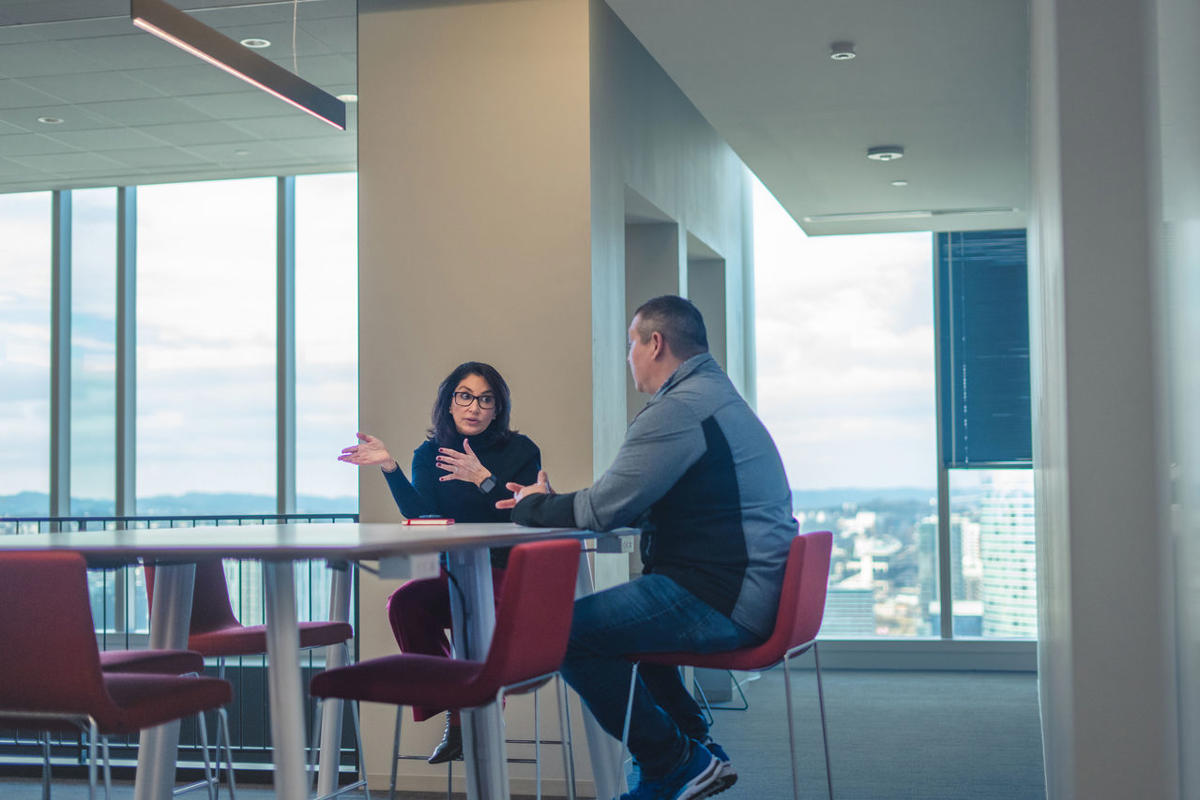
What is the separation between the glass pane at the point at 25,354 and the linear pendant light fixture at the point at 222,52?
17.2 feet

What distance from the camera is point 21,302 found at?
878 centimetres

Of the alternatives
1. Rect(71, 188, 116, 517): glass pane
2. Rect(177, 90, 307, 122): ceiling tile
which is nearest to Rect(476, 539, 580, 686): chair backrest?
Rect(177, 90, 307, 122): ceiling tile

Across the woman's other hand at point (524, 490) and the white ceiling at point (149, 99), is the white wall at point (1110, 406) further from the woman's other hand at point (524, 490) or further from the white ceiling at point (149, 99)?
the white ceiling at point (149, 99)

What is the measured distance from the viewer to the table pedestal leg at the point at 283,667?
2.41m

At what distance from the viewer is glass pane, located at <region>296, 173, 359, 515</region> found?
332 inches

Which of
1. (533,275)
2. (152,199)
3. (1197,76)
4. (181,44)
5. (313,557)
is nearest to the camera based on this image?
Result: (1197,76)

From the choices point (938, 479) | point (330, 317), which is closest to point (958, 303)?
point (938, 479)

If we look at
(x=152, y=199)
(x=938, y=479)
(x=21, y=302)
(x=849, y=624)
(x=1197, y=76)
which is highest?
(x=152, y=199)

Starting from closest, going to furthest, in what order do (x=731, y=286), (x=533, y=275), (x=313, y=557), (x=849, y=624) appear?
(x=313, y=557) → (x=533, y=275) → (x=731, y=286) → (x=849, y=624)

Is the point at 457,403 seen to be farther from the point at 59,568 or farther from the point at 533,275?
the point at 59,568

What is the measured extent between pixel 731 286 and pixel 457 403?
353 cm

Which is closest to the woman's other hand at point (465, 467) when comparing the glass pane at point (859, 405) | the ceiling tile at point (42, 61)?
the ceiling tile at point (42, 61)

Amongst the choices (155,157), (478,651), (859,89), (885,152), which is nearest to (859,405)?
(885,152)

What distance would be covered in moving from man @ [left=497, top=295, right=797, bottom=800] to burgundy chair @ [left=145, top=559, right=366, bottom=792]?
917 millimetres
